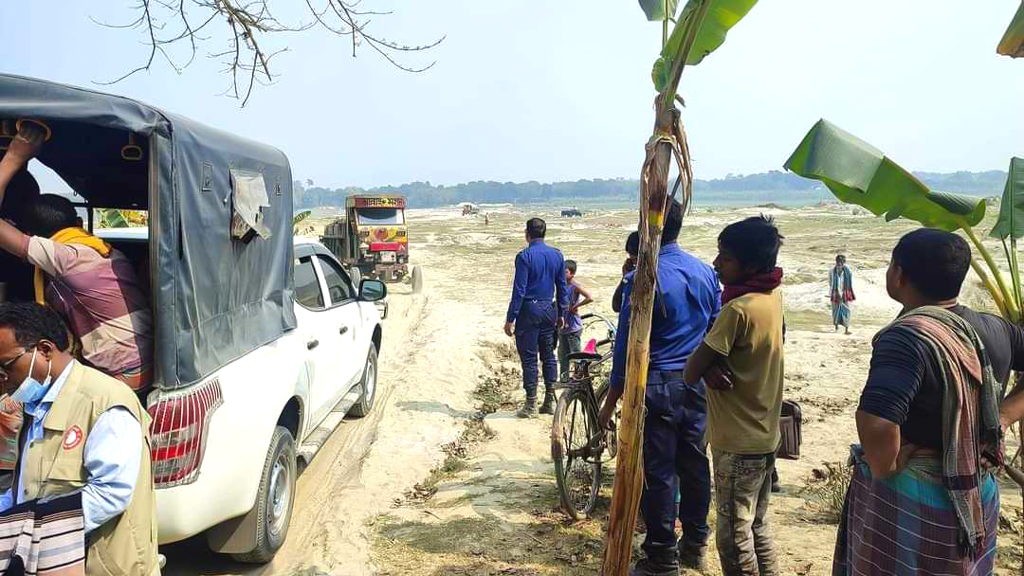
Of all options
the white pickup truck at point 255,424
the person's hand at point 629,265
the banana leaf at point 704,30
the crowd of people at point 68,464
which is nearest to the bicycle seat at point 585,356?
the person's hand at point 629,265

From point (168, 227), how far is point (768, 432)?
293cm

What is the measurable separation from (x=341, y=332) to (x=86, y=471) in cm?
362

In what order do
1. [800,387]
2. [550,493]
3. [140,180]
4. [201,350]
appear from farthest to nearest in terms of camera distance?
[800,387], [550,493], [140,180], [201,350]

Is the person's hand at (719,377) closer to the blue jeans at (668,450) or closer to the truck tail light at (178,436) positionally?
the blue jeans at (668,450)

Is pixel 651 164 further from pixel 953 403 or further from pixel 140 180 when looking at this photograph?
pixel 140 180

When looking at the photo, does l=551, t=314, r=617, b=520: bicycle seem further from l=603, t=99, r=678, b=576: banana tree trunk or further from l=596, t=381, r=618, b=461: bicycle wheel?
l=603, t=99, r=678, b=576: banana tree trunk

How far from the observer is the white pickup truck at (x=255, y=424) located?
293 centimetres

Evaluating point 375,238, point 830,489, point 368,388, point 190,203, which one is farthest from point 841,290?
point 375,238

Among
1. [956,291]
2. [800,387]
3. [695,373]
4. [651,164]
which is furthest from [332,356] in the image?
[800,387]

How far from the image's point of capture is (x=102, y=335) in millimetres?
2922

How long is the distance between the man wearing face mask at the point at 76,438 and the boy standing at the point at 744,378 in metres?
2.34

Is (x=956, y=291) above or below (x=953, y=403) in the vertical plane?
above

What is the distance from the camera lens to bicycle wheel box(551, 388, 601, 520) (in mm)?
4438

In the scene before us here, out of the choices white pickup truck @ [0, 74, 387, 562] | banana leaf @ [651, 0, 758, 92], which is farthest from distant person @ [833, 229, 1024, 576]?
white pickup truck @ [0, 74, 387, 562]
